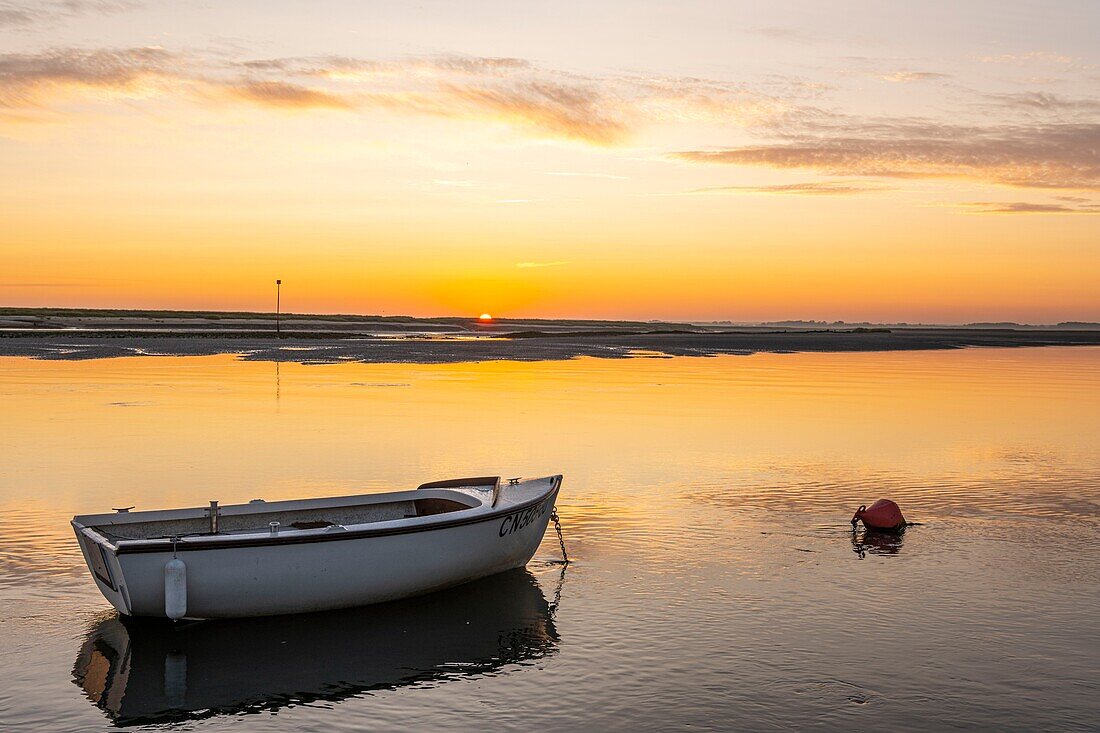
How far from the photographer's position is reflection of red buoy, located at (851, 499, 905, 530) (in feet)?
56.3

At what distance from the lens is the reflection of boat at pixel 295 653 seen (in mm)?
10500

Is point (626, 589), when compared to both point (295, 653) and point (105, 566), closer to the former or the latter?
point (295, 653)

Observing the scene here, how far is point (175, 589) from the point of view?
12.0 m

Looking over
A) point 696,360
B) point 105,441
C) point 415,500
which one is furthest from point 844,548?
point 696,360

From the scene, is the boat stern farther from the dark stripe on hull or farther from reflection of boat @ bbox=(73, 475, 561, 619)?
the dark stripe on hull

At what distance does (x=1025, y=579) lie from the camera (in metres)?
14.5

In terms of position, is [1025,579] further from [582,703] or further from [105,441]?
[105,441]

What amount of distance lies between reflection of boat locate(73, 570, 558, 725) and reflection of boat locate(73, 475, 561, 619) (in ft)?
0.97

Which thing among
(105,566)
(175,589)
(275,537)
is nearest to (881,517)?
(275,537)

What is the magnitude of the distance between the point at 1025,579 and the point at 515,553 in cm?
727

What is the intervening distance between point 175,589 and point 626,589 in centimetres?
578

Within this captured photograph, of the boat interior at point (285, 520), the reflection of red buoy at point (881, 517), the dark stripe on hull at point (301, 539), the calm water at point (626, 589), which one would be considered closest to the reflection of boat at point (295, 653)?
the calm water at point (626, 589)

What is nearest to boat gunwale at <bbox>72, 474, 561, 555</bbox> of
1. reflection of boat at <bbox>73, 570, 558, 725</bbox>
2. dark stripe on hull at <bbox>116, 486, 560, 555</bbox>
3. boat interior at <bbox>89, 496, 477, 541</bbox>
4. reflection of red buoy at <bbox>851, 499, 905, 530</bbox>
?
dark stripe on hull at <bbox>116, 486, 560, 555</bbox>

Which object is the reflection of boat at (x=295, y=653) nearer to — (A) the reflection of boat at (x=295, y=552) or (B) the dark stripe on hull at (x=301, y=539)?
(A) the reflection of boat at (x=295, y=552)
